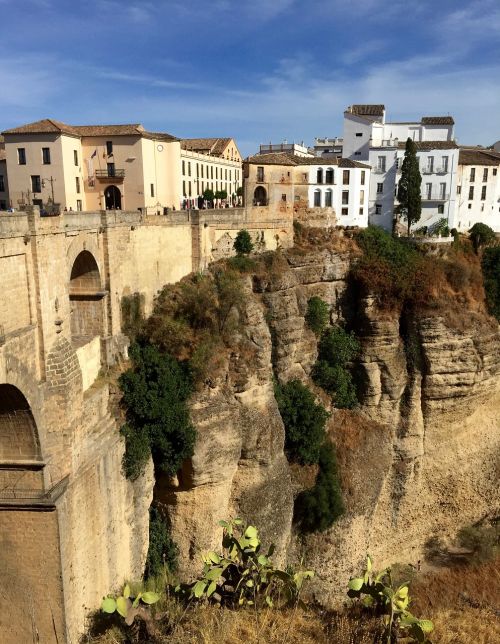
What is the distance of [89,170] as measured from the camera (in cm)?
2612

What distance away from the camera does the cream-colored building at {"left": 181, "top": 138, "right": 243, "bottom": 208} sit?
1204 inches

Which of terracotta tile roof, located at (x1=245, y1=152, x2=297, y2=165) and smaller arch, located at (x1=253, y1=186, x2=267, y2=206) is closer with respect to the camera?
terracotta tile roof, located at (x1=245, y1=152, x2=297, y2=165)

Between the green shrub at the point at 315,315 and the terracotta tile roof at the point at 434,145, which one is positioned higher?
the terracotta tile roof at the point at 434,145

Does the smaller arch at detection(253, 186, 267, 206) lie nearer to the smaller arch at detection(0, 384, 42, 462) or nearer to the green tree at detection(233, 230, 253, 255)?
the green tree at detection(233, 230, 253, 255)

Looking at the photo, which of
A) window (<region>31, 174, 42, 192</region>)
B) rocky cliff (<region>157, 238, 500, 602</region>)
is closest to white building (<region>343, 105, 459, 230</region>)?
rocky cliff (<region>157, 238, 500, 602</region>)

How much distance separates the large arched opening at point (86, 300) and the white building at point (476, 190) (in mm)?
23955

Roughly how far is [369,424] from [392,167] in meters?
15.4

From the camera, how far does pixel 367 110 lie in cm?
3347

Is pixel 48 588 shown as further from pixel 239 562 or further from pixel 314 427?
pixel 314 427

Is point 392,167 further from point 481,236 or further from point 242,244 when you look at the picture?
point 242,244

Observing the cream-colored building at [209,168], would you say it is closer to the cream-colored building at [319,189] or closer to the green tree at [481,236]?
the cream-colored building at [319,189]

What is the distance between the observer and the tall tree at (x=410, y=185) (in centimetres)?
2734

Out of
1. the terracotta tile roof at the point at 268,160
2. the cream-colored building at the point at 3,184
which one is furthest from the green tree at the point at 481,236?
the cream-colored building at the point at 3,184

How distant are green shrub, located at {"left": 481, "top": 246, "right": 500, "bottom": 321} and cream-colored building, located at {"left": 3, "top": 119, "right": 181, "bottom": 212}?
1669cm
